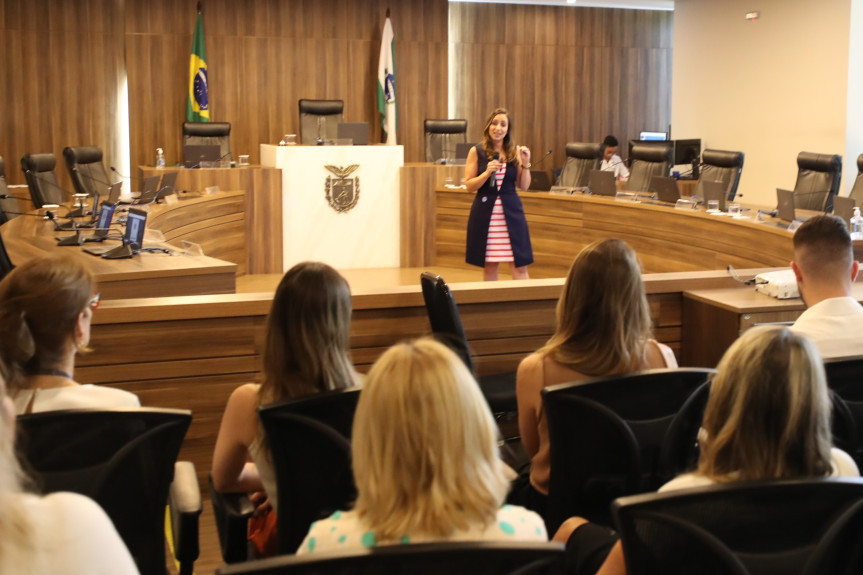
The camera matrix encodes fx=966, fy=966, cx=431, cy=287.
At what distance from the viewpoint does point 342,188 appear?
887cm

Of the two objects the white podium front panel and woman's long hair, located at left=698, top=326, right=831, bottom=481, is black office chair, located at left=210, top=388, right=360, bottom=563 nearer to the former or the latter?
Answer: woman's long hair, located at left=698, top=326, right=831, bottom=481

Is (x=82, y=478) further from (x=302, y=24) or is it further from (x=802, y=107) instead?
(x=302, y=24)

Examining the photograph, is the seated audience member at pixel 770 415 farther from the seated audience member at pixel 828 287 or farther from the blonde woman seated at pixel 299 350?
the seated audience member at pixel 828 287

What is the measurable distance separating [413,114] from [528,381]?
1007 cm

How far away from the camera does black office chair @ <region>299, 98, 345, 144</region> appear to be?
404 inches

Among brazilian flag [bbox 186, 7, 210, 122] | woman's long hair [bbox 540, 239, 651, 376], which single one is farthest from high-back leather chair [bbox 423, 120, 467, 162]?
woman's long hair [bbox 540, 239, 651, 376]

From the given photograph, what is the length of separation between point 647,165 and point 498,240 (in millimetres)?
2894

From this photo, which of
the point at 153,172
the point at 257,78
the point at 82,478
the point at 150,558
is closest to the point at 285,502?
the point at 150,558

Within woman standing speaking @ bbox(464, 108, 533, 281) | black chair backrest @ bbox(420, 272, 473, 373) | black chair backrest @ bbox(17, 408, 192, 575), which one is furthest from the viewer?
woman standing speaking @ bbox(464, 108, 533, 281)

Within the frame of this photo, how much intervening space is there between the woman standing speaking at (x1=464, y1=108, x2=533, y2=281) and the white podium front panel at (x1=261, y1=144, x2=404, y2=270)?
2796 mm

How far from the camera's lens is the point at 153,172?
29.0ft

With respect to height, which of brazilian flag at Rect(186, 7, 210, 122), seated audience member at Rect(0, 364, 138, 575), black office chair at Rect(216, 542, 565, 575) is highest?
brazilian flag at Rect(186, 7, 210, 122)

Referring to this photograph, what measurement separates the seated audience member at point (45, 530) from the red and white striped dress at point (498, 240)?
514 cm

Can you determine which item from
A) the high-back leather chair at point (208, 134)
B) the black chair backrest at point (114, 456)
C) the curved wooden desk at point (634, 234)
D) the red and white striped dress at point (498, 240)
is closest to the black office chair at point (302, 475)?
the black chair backrest at point (114, 456)
